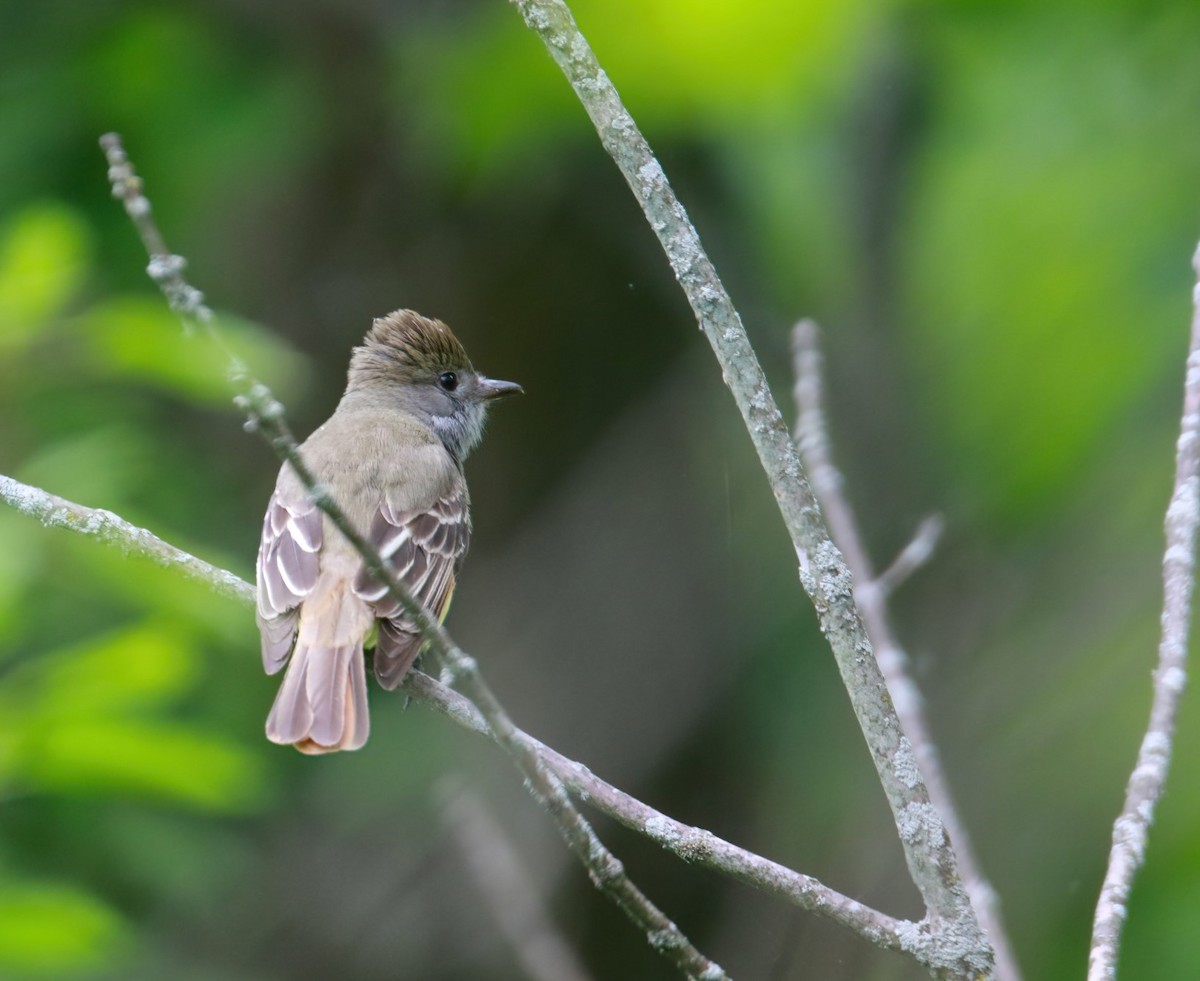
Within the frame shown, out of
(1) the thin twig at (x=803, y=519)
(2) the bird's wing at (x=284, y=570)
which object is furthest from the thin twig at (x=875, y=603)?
→ (2) the bird's wing at (x=284, y=570)

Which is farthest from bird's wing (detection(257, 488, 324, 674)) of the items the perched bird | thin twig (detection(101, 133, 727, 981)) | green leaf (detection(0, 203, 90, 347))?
thin twig (detection(101, 133, 727, 981))

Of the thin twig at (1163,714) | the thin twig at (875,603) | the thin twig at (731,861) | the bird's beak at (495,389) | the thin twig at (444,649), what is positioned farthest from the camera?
the bird's beak at (495,389)

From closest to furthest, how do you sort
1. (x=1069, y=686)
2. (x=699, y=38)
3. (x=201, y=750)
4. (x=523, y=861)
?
1. (x=201, y=750)
2. (x=699, y=38)
3. (x=1069, y=686)
4. (x=523, y=861)

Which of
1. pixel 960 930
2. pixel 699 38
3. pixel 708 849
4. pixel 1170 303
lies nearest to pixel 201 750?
pixel 708 849

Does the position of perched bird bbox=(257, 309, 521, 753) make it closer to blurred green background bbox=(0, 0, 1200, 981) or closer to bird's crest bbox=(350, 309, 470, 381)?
bird's crest bbox=(350, 309, 470, 381)

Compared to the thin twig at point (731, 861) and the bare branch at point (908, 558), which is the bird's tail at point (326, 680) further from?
the bare branch at point (908, 558)

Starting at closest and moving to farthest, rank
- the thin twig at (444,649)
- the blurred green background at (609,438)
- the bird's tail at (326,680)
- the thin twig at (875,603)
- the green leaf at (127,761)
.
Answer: the thin twig at (444,649)
the thin twig at (875,603)
the green leaf at (127,761)
the bird's tail at (326,680)
the blurred green background at (609,438)

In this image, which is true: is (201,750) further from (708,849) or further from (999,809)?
(999,809)

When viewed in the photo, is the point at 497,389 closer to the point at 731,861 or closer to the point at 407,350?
the point at 407,350
